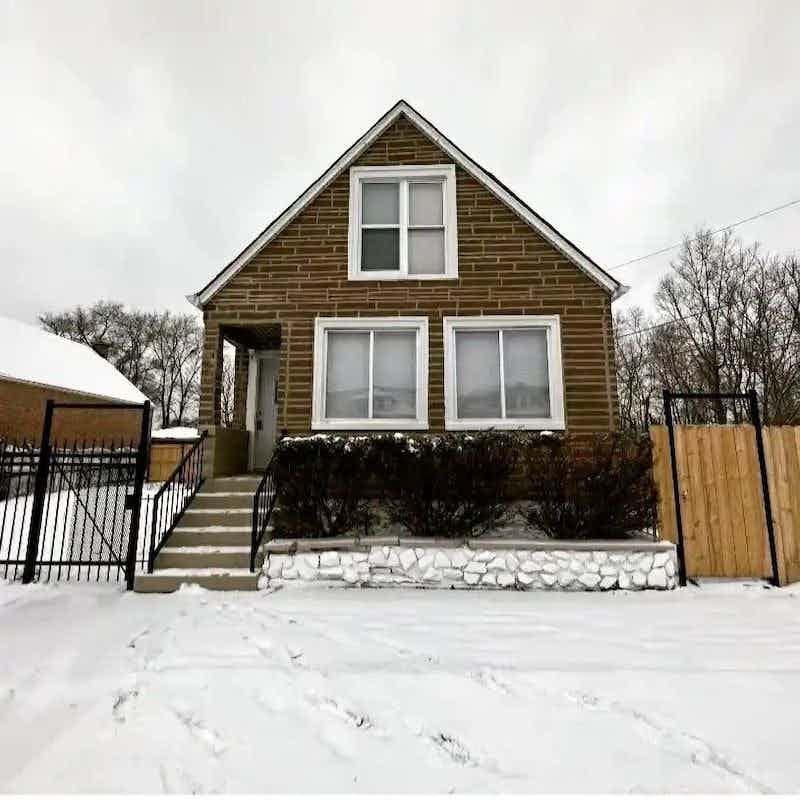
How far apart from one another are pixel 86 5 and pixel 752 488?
13.2 metres

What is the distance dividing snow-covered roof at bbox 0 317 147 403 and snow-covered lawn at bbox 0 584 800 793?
69.4ft

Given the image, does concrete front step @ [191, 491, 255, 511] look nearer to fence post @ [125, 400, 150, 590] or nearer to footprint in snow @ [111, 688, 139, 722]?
fence post @ [125, 400, 150, 590]

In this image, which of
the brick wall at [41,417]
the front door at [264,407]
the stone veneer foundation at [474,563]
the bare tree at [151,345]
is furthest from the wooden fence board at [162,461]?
the bare tree at [151,345]

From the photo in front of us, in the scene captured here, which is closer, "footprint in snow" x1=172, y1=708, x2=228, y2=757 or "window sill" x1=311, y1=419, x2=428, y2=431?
"footprint in snow" x1=172, y1=708, x2=228, y2=757

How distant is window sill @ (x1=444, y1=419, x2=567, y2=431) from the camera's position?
723 cm

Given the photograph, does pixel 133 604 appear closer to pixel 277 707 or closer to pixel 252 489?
pixel 252 489

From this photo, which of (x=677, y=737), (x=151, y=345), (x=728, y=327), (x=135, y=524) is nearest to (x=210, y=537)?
(x=135, y=524)

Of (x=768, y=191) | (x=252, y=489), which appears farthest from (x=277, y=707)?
(x=768, y=191)

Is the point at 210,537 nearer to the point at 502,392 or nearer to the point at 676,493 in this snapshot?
the point at 502,392

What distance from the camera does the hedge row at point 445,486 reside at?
571 centimetres

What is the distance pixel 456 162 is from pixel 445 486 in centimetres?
612

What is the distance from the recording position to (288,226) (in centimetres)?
800

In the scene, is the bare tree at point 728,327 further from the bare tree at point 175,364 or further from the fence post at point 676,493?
the bare tree at point 175,364

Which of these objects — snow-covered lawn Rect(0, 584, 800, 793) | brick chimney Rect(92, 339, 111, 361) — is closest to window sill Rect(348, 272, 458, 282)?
snow-covered lawn Rect(0, 584, 800, 793)
